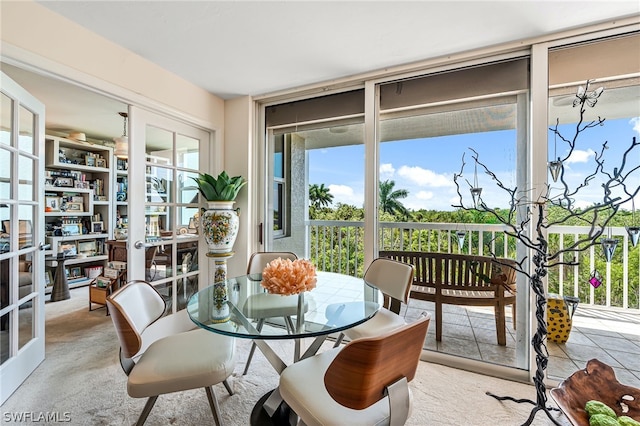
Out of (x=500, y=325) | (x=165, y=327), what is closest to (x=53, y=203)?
(x=165, y=327)

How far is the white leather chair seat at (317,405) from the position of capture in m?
1.04

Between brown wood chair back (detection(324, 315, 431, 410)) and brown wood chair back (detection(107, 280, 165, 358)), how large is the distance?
0.89m

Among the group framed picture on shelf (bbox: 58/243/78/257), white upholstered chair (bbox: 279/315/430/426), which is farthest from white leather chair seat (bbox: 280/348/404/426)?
framed picture on shelf (bbox: 58/243/78/257)

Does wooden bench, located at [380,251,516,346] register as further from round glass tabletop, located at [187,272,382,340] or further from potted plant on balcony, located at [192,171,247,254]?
potted plant on balcony, located at [192,171,247,254]

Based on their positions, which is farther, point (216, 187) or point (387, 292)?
point (216, 187)

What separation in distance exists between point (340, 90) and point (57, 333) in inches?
139

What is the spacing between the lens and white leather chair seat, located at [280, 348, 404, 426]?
1.04 m

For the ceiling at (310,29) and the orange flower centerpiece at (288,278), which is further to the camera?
the ceiling at (310,29)

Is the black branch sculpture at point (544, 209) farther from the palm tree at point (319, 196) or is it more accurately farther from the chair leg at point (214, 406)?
the chair leg at point (214, 406)

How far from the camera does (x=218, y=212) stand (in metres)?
2.52

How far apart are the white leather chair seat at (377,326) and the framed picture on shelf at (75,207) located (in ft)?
15.8

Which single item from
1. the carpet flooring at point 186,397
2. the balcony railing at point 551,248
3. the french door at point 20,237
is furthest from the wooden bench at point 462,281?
the french door at point 20,237

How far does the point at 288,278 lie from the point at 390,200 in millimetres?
1337

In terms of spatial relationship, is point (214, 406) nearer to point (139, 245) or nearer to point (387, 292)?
point (387, 292)
